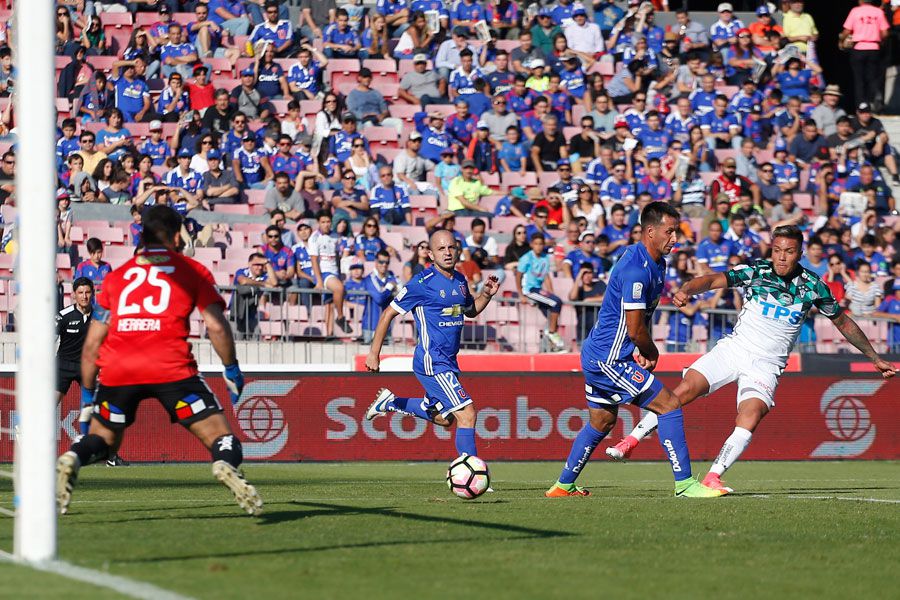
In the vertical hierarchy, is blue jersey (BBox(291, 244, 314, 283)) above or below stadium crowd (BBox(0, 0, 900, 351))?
below

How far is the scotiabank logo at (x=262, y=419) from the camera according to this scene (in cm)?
1844

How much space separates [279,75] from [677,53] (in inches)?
326

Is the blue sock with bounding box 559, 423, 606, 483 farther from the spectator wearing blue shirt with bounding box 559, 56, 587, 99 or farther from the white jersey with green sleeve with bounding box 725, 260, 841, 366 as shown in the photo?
the spectator wearing blue shirt with bounding box 559, 56, 587, 99

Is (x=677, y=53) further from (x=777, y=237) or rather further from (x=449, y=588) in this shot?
(x=449, y=588)

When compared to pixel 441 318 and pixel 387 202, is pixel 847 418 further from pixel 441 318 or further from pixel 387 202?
pixel 441 318

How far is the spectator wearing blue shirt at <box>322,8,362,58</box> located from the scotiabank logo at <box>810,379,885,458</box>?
11636mm

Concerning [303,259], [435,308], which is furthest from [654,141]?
[435,308]

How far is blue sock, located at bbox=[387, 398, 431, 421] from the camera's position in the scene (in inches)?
513

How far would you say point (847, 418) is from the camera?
19.5 meters

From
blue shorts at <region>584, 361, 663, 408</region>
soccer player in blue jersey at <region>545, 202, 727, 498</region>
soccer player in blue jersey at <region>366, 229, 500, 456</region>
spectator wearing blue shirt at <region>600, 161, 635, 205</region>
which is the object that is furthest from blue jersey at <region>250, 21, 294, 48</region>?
blue shorts at <region>584, 361, 663, 408</region>

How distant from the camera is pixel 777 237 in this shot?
11.8 metres

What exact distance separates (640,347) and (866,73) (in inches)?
796

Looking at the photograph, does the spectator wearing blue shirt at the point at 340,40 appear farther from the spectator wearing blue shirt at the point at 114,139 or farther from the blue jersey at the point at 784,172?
the blue jersey at the point at 784,172

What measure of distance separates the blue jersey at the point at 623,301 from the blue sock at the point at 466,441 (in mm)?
1087
